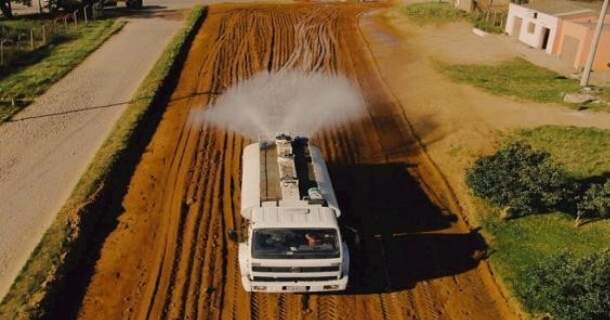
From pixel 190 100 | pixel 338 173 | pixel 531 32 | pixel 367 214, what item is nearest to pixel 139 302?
pixel 367 214

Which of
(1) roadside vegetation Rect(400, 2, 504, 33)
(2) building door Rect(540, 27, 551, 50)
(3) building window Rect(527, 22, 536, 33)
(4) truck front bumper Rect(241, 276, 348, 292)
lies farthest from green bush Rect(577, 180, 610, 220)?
(1) roadside vegetation Rect(400, 2, 504, 33)

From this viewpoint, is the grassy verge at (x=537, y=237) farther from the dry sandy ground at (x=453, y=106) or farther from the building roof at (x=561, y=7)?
the building roof at (x=561, y=7)

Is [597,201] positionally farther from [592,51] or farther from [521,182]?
[592,51]

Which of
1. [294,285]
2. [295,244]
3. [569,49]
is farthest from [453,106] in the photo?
[294,285]

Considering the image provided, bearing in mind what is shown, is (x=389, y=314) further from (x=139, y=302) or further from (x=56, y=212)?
A: (x=56, y=212)

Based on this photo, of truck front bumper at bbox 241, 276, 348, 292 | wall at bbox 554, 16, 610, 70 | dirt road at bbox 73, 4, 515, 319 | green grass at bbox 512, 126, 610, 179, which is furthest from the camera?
wall at bbox 554, 16, 610, 70

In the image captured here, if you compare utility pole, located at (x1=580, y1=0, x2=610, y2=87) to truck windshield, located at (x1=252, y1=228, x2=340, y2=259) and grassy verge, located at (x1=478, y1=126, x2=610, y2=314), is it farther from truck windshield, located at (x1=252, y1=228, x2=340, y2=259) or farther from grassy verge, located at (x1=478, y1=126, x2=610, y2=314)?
truck windshield, located at (x1=252, y1=228, x2=340, y2=259)

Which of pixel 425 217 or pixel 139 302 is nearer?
pixel 139 302
